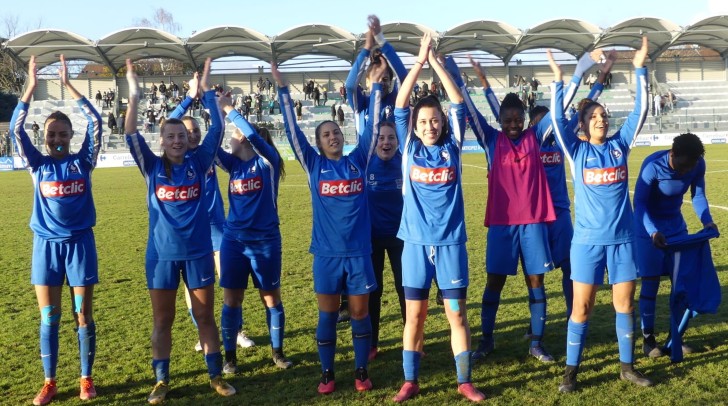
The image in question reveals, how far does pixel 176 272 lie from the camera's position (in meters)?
4.52

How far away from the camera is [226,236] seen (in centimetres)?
523

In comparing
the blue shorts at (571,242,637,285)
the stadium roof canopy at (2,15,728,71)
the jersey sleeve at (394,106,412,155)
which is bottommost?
the blue shorts at (571,242,637,285)

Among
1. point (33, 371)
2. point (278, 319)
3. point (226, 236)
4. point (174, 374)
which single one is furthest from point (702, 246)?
point (33, 371)

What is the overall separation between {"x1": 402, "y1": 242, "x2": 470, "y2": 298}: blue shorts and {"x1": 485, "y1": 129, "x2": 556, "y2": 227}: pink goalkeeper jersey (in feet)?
2.40

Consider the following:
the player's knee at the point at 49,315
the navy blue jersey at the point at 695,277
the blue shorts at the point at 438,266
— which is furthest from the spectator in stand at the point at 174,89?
the navy blue jersey at the point at 695,277

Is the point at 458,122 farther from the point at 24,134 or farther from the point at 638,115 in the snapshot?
the point at 24,134

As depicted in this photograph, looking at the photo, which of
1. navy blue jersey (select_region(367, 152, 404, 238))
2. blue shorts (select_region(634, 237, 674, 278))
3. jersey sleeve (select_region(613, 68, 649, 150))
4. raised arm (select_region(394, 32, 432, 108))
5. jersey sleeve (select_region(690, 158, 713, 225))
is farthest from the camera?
navy blue jersey (select_region(367, 152, 404, 238))

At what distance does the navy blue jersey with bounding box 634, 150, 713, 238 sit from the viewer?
16.4ft

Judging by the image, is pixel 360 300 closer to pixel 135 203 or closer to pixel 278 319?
pixel 278 319

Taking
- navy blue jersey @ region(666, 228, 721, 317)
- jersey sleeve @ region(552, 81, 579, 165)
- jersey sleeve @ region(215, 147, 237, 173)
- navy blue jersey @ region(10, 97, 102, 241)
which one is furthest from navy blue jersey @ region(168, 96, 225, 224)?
navy blue jersey @ region(666, 228, 721, 317)

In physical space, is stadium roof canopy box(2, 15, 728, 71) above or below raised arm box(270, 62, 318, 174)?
above

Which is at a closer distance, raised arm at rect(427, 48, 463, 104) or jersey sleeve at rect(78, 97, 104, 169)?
raised arm at rect(427, 48, 463, 104)

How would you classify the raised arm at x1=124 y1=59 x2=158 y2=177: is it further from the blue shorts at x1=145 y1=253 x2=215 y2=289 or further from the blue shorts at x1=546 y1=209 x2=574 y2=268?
the blue shorts at x1=546 y1=209 x2=574 y2=268

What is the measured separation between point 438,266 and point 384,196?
4.58 ft
